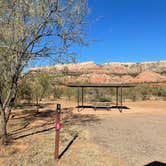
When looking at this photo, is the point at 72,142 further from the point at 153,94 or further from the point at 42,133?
the point at 153,94

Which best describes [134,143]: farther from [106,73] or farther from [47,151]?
[106,73]

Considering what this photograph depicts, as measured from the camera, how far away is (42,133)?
9.55 m

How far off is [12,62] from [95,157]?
3551 mm

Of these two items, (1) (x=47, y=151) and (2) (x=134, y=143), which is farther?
(2) (x=134, y=143)

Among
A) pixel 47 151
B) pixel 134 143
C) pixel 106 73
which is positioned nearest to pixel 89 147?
pixel 47 151

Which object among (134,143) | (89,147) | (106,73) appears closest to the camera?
(89,147)

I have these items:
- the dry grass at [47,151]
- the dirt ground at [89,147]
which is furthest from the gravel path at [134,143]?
the dry grass at [47,151]

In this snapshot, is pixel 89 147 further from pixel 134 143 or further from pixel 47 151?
pixel 134 143

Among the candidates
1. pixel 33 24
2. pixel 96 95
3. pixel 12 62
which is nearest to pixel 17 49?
pixel 12 62

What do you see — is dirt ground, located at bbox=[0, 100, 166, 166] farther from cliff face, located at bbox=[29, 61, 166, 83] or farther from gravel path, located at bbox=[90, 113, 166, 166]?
cliff face, located at bbox=[29, 61, 166, 83]

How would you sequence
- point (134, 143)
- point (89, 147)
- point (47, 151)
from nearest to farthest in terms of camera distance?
point (47, 151), point (89, 147), point (134, 143)

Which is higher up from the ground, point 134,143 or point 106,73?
point 106,73

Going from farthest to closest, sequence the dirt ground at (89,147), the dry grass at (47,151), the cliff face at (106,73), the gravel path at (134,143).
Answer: the cliff face at (106,73) → the gravel path at (134,143) → the dirt ground at (89,147) → the dry grass at (47,151)

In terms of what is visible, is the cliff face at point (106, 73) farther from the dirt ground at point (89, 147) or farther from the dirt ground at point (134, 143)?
the dirt ground at point (134, 143)
